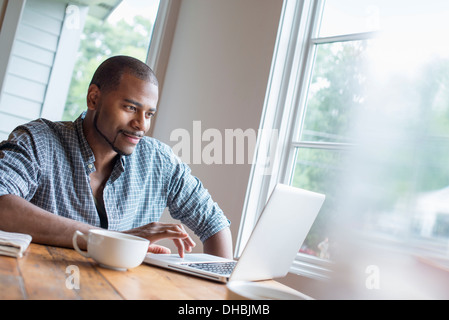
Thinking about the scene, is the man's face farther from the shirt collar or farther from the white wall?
the white wall

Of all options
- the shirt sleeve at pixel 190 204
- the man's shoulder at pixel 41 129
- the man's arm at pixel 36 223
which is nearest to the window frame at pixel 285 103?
the shirt sleeve at pixel 190 204

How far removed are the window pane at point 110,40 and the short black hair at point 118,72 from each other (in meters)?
1.37

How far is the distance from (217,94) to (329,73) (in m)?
0.70

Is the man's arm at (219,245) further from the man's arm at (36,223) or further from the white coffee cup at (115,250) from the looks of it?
the white coffee cup at (115,250)

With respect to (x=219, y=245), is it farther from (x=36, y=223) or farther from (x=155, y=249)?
(x=36, y=223)

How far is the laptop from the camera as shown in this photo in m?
0.97

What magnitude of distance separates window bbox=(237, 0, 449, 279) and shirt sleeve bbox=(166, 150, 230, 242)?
639 mm

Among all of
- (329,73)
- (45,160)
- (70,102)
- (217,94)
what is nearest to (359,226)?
(329,73)

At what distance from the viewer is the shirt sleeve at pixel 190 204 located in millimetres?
1706

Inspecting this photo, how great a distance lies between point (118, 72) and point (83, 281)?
1.01 meters

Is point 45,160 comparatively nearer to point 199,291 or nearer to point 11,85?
point 199,291
